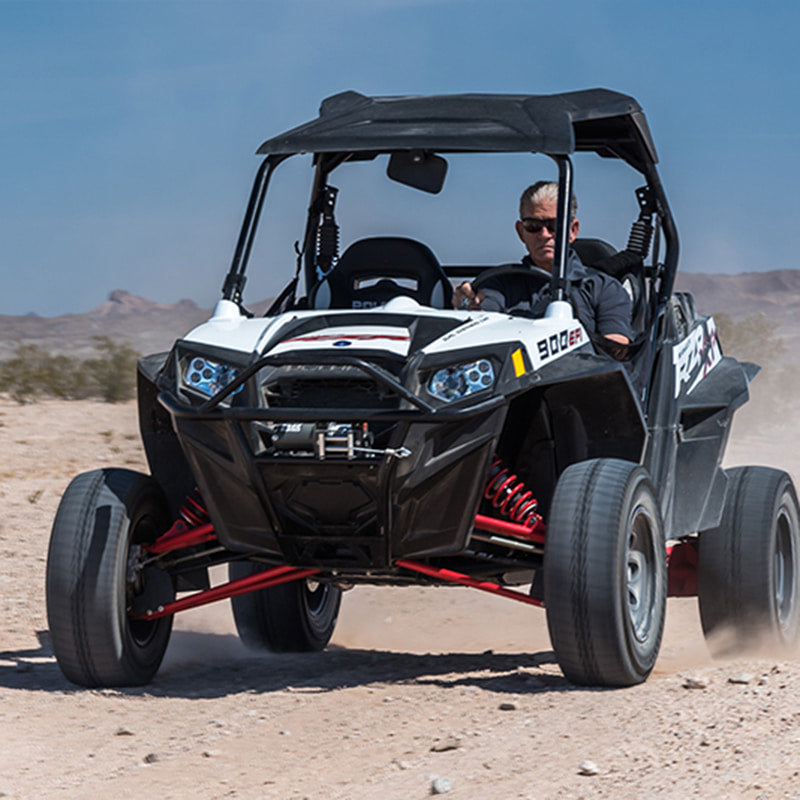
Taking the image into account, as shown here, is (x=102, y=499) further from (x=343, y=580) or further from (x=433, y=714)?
(x=433, y=714)

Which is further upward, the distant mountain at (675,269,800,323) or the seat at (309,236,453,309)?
the distant mountain at (675,269,800,323)

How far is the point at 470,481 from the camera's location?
5.62 m

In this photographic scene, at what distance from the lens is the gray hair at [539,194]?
22.4 feet

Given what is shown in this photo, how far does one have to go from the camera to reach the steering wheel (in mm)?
6750

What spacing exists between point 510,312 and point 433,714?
184 centimetres

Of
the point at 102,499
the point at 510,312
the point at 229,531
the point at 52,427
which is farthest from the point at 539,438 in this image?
the point at 52,427

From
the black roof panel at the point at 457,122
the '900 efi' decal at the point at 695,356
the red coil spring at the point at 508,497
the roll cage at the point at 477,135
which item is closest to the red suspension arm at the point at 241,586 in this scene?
the red coil spring at the point at 508,497

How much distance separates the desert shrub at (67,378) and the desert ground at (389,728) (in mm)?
13143

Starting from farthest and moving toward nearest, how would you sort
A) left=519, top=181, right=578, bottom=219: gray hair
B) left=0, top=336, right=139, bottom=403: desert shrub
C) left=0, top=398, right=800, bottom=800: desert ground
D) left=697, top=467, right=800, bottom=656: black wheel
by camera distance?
left=0, top=336, right=139, bottom=403: desert shrub, left=697, top=467, right=800, bottom=656: black wheel, left=519, top=181, right=578, bottom=219: gray hair, left=0, top=398, right=800, bottom=800: desert ground

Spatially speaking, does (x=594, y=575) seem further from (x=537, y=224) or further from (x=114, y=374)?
(x=114, y=374)

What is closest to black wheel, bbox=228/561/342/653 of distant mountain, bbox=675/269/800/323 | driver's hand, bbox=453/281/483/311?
driver's hand, bbox=453/281/483/311

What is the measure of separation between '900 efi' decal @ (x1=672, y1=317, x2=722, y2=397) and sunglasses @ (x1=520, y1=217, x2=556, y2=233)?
0.78 metres

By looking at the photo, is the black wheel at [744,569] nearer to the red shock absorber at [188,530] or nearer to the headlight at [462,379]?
the headlight at [462,379]

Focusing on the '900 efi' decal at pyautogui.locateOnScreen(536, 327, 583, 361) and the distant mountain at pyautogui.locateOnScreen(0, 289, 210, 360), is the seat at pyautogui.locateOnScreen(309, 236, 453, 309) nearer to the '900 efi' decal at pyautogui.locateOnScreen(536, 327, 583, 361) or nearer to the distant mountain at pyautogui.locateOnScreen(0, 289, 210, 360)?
the '900 efi' decal at pyautogui.locateOnScreen(536, 327, 583, 361)
